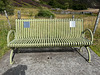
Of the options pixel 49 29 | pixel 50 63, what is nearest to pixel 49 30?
pixel 49 29

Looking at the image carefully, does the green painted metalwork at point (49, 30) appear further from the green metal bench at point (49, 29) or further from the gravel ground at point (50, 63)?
the gravel ground at point (50, 63)

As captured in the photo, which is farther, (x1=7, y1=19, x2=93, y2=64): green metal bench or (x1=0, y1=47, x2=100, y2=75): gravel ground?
(x1=7, y1=19, x2=93, y2=64): green metal bench

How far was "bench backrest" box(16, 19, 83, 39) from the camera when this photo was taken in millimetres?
3117

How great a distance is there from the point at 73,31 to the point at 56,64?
1.30 m

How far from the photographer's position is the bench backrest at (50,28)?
312 centimetres

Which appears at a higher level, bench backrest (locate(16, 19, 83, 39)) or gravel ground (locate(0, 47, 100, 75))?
bench backrest (locate(16, 19, 83, 39))

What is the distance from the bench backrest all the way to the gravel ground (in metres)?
0.63

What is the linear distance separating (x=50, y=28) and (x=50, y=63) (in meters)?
1.19

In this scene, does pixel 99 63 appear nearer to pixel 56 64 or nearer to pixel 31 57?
pixel 56 64

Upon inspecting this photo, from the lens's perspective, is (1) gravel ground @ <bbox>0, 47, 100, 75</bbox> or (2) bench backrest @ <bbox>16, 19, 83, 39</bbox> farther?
(2) bench backrest @ <bbox>16, 19, 83, 39</bbox>

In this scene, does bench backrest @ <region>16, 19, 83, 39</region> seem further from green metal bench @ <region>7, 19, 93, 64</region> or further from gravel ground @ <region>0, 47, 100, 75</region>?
gravel ground @ <region>0, 47, 100, 75</region>

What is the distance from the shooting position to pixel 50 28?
125 inches

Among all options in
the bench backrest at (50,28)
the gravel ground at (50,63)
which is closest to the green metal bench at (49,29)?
the bench backrest at (50,28)

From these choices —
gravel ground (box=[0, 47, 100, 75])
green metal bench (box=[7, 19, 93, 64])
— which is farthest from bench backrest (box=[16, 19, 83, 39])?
gravel ground (box=[0, 47, 100, 75])
